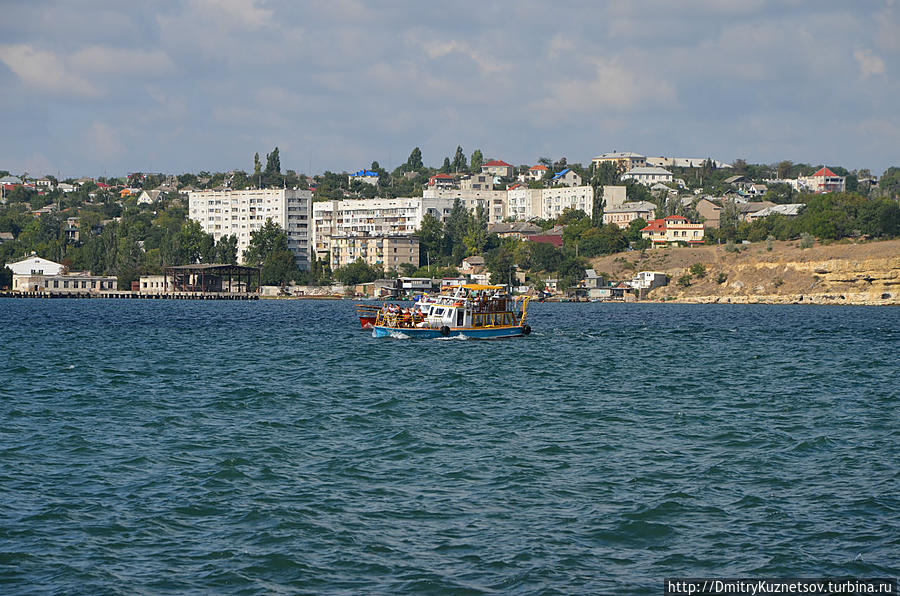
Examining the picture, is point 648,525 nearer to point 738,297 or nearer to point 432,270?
point 738,297

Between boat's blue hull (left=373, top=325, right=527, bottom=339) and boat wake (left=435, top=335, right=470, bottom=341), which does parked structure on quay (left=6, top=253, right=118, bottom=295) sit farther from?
boat wake (left=435, top=335, right=470, bottom=341)

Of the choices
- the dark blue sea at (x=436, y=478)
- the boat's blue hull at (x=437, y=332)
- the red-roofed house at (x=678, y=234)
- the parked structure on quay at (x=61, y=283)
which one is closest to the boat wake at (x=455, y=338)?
the boat's blue hull at (x=437, y=332)

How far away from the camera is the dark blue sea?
54.5ft

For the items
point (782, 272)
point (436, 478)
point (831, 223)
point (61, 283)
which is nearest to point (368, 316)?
point (436, 478)

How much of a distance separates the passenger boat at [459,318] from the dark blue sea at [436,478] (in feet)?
68.7

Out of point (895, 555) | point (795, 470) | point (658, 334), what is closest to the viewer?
point (895, 555)

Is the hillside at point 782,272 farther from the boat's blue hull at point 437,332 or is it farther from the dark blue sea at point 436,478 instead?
the dark blue sea at point 436,478

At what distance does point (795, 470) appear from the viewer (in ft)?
78.9

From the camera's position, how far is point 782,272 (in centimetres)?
16875

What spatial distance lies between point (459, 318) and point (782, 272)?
369 feet

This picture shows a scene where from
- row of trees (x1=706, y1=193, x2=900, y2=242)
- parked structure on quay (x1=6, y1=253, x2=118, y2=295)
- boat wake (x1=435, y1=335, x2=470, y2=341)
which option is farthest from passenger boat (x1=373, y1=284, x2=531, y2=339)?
parked structure on quay (x1=6, y1=253, x2=118, y2=295)

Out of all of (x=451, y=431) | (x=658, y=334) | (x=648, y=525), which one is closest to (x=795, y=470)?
(x=648, y=525)

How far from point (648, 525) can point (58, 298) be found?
187 m

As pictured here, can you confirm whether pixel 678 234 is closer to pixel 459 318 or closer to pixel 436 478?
pixel 459 318
